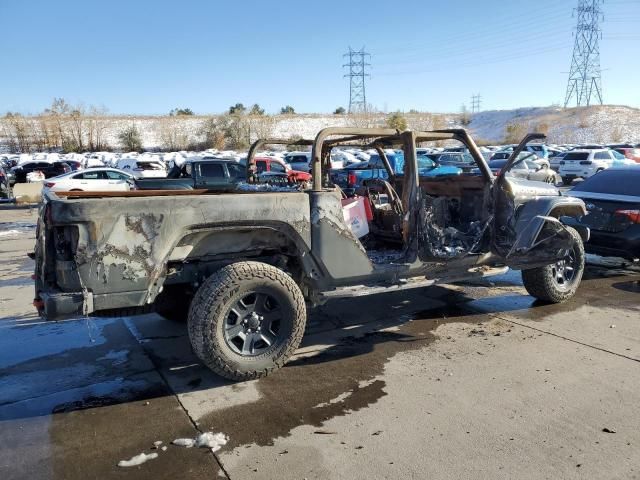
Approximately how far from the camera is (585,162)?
25.1 metres

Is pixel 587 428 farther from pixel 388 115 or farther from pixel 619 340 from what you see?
pixel 388 115

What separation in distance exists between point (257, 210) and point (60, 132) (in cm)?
5904

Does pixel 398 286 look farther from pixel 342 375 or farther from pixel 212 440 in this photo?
pixel 212 440

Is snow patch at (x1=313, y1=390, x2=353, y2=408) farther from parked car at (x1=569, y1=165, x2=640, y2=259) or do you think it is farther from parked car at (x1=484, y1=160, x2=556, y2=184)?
parked car at (x1=484, y1=160, x2=556, y2=184)

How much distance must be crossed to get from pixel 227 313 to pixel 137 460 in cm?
122

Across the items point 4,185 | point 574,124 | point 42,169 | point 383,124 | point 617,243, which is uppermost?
→ point 383,124

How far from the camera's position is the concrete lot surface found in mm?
3047

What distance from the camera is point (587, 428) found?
3387 mm

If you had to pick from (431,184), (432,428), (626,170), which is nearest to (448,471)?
(432,428)

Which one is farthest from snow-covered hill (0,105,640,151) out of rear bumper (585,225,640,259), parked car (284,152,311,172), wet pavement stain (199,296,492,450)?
wet pavement stain (199,296,492,450)

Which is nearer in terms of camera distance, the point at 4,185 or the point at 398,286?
the point at 398,286

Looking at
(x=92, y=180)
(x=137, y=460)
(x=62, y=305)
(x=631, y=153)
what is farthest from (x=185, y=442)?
(x=631, y=153)

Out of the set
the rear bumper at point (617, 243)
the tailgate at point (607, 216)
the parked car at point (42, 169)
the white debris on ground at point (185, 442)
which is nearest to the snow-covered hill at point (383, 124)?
the parked car at point (42, 169)

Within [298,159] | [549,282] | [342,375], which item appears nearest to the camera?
[342,375]
